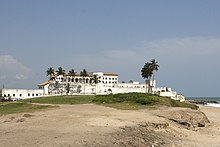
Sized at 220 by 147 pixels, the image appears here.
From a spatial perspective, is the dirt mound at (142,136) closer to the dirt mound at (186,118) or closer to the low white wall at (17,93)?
the dirt mound at (186,118)

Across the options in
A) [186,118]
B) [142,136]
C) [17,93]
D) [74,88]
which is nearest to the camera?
[142,136]

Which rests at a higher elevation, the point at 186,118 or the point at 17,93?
the point at 17,93

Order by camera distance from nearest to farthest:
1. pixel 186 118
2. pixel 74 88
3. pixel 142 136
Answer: pixel 142 136
pixel 186 118
pixel 74 88

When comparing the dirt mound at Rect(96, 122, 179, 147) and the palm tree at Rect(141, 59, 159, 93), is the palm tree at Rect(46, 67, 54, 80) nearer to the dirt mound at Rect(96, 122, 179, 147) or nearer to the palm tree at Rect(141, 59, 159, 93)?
the palm tree at Rect(141, 59, 159, 93)

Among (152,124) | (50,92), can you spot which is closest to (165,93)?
(50,92)

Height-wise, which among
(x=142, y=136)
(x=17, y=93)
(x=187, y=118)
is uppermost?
(x=17, y=93)

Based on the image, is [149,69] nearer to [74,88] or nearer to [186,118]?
[74,88]

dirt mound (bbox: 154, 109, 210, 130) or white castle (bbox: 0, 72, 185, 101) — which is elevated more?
white castle (bbox: 0, 72, 185, 101)

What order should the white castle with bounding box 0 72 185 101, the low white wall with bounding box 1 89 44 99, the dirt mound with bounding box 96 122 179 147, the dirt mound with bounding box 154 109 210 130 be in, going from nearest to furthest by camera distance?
1. the dirt mound with bounding box 96 122 179 147
2. the dirt mound with bounding box 154 109 210 130
3. the low white wall with bounding box 1 89 44 99
4. the white castle with bounding box 0 72 185 101

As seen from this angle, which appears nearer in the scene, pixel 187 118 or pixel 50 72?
pixel 187 118

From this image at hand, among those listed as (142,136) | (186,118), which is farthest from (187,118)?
(142,136)

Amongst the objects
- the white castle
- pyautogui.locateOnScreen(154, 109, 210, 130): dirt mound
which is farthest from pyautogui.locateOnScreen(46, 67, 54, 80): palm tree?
pyautogui.locateOnScreen(154, 109, 210, 130): dirt mound

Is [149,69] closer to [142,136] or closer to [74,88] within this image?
[74,88]

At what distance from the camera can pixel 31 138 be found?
651 inches
